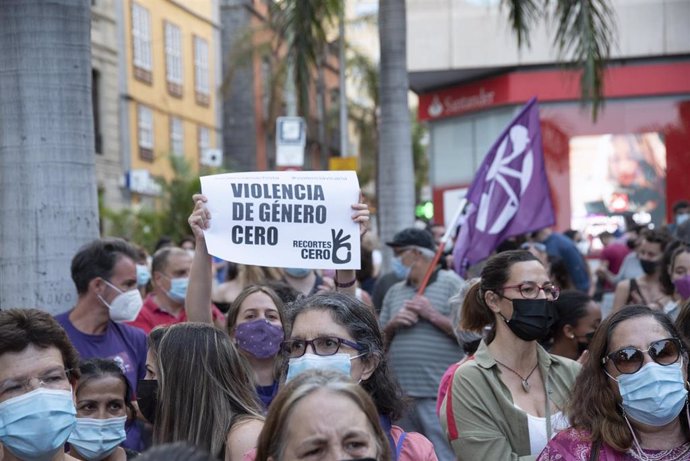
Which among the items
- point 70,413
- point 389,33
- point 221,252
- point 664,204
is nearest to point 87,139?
point 221,252

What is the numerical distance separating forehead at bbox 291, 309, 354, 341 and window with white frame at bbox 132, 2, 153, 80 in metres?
32.3

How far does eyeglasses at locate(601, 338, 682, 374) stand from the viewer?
4660 millimetres

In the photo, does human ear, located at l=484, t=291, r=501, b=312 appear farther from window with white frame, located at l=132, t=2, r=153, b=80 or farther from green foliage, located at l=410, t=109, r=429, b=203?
green foliage, located at l=410, t=109, r=429, b=203

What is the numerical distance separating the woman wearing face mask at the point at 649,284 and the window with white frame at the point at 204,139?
107 feet

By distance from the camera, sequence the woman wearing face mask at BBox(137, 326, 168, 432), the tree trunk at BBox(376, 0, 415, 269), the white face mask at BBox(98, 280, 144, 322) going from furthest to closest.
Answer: the tree trunk at BBox(376, 0, 415, 269) < the white face mask at BBox(98, 280, 144, 322) < the woman wearing face mask at BBox(137, 326, 168, 432)

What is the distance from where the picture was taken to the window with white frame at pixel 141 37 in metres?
35.9

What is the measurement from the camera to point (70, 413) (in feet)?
14.1

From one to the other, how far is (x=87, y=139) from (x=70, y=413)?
2920 mm

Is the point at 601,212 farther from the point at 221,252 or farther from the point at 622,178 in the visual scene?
the point at 221,252

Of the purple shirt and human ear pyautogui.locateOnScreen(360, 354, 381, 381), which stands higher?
human ear pyautogui.locateOnScreen(360, 354, 381, 381)

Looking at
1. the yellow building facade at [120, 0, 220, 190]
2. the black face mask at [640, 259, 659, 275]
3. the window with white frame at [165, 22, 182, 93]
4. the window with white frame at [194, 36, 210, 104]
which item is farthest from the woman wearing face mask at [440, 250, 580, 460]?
Answer: the window with white frame at [194, 36, 210, 104]

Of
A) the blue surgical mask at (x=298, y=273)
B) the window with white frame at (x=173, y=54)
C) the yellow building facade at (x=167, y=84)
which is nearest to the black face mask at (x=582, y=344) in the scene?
the blue surgical mask at (x=298, y=273)

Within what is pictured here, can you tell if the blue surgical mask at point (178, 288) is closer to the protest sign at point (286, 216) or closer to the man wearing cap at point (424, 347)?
the man wearing cap at point (424, 347)

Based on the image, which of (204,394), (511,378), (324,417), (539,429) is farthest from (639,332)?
(324,417)
